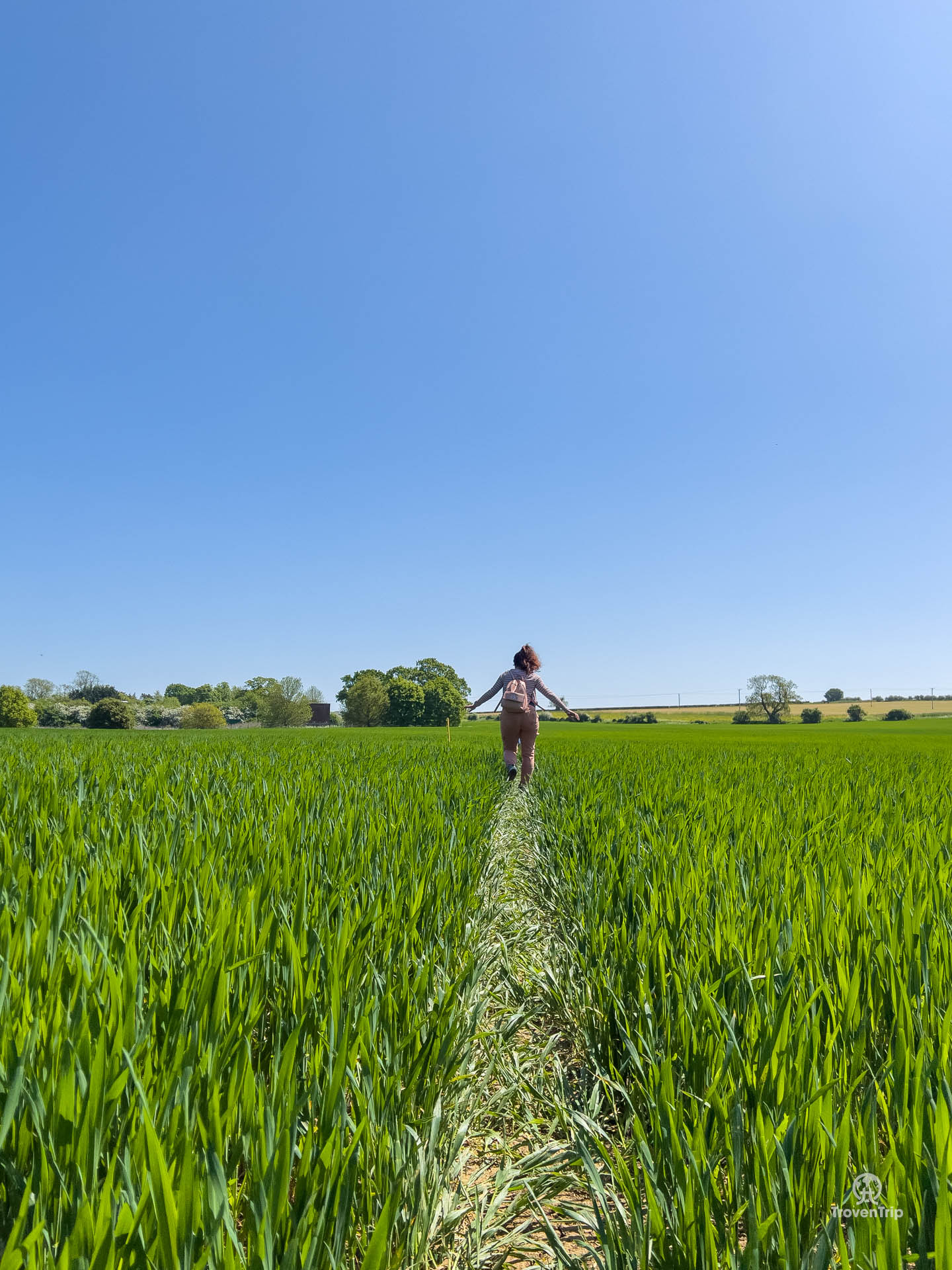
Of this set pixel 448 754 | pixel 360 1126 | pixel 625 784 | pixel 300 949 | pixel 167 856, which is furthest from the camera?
pixel 448 754

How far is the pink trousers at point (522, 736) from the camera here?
836 cm

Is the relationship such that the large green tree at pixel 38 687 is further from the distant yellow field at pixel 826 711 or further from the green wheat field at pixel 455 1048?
the green wheat field at pixel 455 1048

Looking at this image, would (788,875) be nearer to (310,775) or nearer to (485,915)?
(485,915)

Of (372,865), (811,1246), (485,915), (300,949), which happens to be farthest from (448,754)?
(811,1246)

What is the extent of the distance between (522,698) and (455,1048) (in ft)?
20.4

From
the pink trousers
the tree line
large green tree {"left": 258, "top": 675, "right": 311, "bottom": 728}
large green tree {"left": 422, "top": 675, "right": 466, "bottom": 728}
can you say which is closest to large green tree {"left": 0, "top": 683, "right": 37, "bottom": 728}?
the tree line

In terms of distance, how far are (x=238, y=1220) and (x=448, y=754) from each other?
10.1 metres

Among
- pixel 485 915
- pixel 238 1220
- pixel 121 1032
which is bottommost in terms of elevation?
pixel 485 915

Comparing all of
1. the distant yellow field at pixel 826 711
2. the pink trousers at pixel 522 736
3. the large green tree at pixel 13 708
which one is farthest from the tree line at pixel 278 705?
the pink trousers at pixel 522 736

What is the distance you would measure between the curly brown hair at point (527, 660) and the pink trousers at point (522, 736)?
577 millimetres

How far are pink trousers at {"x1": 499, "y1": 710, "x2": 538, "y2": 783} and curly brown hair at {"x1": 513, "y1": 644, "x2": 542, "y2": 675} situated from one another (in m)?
0.58

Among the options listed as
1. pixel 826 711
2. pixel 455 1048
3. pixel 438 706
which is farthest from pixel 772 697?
pixel 455 1048

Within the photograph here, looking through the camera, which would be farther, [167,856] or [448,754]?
[448,754]

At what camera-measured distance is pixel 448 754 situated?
11289 millimetres
